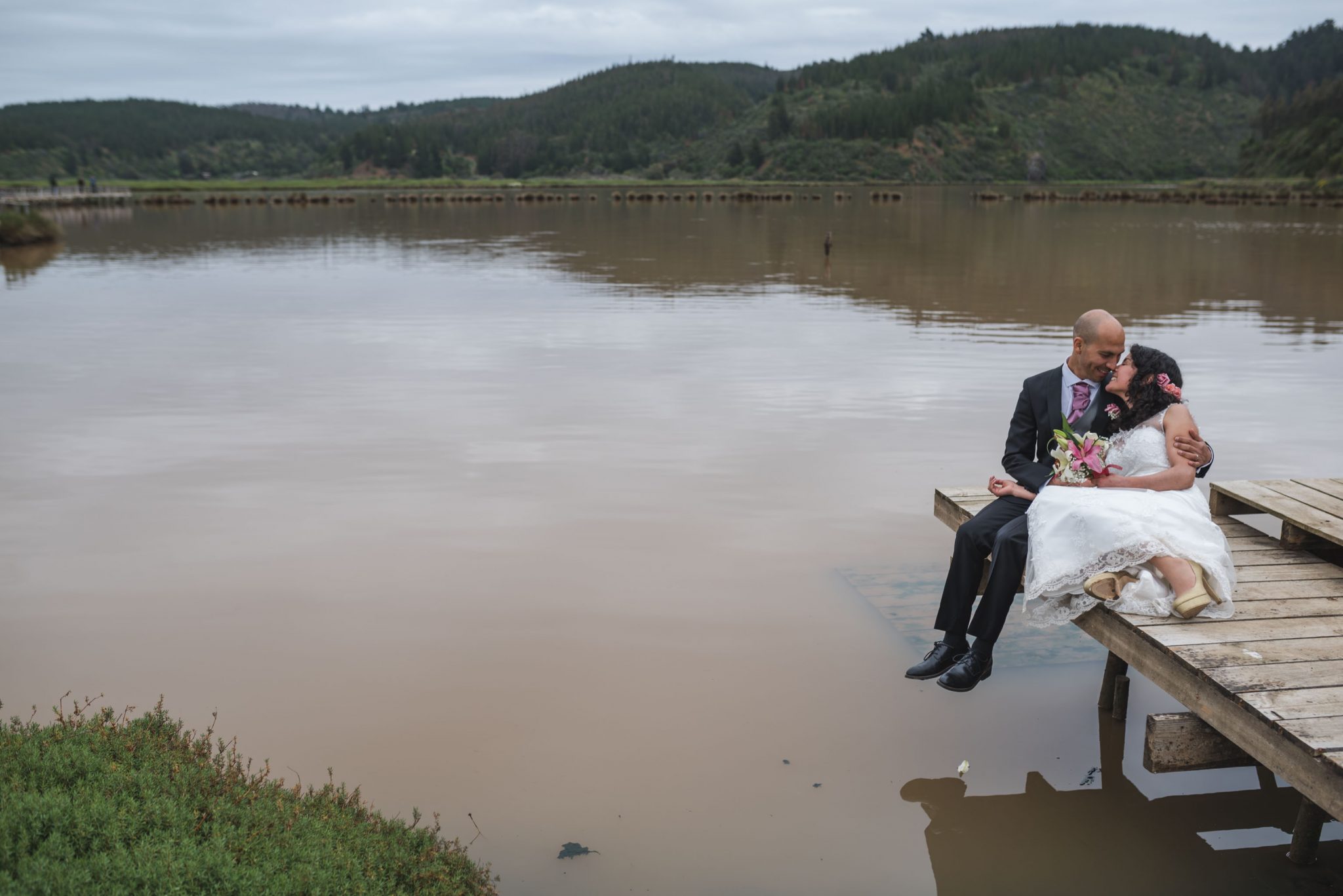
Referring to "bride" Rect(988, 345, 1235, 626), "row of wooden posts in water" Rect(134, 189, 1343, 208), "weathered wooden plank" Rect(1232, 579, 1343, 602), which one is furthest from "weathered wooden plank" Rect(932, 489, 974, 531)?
"row of wooden posts in water" Rect(134, 189, 1343, 208)

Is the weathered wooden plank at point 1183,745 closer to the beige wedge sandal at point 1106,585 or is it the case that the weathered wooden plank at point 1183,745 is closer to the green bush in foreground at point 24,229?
the beige wedge sandal at point 1106,585

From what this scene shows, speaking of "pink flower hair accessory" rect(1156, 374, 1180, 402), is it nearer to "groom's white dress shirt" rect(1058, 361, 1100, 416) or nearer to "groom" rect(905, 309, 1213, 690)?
"groom" rect(905, 309, 1213, 690)

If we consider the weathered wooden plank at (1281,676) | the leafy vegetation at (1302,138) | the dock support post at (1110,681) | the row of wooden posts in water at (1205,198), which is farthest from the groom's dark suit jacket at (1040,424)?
the leafy vegetation at (1302,138)

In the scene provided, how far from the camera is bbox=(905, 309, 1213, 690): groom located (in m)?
5.37

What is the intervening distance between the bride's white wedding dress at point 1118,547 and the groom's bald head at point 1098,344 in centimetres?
67

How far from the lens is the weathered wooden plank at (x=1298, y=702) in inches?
152

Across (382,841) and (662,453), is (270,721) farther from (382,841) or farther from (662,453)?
(662,453)

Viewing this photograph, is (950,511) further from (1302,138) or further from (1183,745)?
(1302,138)

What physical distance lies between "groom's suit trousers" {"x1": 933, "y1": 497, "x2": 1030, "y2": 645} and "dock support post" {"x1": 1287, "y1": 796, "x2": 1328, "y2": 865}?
144 cm

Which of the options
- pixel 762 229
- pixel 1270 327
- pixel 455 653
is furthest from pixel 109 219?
pixel 455 653

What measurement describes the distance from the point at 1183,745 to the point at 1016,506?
1.76m

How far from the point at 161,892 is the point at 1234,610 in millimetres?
4244

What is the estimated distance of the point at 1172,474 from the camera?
5.25 m

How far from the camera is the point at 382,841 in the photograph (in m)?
3.96
